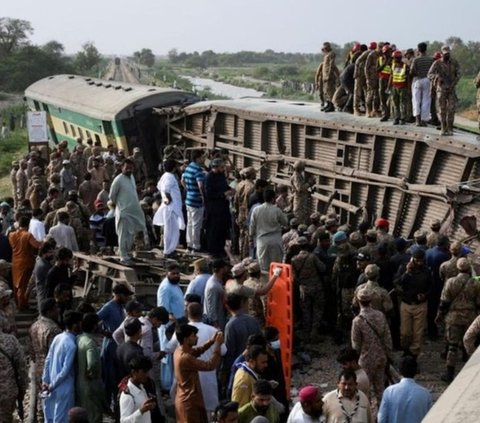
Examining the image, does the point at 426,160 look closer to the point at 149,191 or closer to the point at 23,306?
the point at 149,191

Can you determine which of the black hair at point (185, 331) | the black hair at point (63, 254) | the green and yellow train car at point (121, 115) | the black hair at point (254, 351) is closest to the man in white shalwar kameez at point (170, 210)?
the black hair at point (63, 254)

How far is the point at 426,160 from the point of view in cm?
1414

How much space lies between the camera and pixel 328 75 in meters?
17.1

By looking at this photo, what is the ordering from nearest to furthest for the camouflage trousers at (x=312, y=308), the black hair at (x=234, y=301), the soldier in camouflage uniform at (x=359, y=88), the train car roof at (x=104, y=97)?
the black hair at (x=234, y=301), the camouflage trousers at (x=312, y=308), the soldier in camouflage uniform at (x=359, y=88), the train car roof at (x=104, y=97)

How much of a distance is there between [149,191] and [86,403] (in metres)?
8.03

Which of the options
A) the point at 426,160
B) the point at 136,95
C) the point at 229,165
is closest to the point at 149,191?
the point at 229,165

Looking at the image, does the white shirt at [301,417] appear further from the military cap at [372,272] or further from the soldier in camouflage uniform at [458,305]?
the soldier in camouflage uniform at [458,305]

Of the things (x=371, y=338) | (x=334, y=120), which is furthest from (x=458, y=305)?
(x=334, y=120)

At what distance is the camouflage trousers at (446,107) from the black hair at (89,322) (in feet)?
24.4

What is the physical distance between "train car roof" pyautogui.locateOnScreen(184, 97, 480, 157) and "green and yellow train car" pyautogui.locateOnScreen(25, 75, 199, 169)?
148cm

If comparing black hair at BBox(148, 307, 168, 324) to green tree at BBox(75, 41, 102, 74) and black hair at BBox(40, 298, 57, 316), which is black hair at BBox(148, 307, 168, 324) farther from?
green tree at BBox(75, 41, 102, 74)

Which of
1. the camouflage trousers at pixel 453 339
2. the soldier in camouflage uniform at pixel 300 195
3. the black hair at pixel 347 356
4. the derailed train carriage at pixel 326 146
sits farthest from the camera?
the soldier in camouflage uniform at pixel 300 195

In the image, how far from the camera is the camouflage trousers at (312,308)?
11648 mm

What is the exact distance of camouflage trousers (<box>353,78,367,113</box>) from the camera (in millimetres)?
16172
